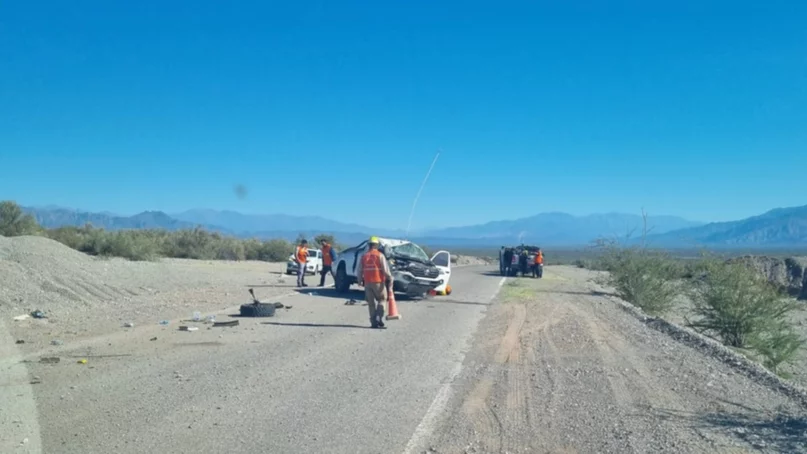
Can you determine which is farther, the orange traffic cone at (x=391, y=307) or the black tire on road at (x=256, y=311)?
the black tire on road at (x=256, y=311)

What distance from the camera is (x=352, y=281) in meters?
25.2

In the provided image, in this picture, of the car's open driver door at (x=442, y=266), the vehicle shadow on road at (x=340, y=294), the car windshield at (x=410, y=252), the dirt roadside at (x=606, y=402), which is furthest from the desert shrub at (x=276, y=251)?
the dirt roadside at (x=606, y=402)

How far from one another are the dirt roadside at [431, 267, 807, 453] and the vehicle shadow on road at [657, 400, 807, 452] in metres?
0.01

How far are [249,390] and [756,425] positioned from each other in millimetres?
5930

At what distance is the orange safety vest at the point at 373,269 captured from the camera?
16031mm

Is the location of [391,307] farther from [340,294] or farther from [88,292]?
[88,292]

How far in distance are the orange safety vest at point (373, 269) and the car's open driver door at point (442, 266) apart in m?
8.65

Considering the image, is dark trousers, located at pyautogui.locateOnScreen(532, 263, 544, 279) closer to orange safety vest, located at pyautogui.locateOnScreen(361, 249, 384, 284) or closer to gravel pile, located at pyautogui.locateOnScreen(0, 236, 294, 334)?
gravel pile, located at pyautogui.locateOnScreen(0, 236, 294, 334)

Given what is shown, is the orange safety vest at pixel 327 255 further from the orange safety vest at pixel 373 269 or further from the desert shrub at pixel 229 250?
the desert shrub at pixel 229 250

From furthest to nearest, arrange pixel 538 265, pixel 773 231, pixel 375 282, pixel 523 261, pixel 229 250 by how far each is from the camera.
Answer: pixel 773 231 → pixel 229 250 → pixel 523 261 → pixel 538 265 → pixel 375 282

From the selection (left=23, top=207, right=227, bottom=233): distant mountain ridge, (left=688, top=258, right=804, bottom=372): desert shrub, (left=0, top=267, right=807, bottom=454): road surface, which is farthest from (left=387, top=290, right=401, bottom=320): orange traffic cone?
(left=23, top=207, right=227, bottom=233): distant mountain ridge

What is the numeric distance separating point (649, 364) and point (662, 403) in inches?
130

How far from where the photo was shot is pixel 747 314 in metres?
18.8

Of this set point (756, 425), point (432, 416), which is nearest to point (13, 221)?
point (432, 416)
